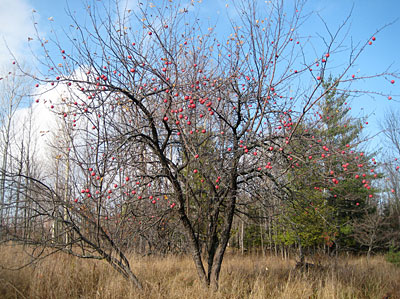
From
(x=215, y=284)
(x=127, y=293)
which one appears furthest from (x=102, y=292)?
(x=215, y=284)

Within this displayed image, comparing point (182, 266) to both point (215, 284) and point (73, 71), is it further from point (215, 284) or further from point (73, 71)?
point (73, 71)

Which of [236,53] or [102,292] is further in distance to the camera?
[236,53]

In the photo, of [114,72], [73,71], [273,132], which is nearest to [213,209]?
[273,132]

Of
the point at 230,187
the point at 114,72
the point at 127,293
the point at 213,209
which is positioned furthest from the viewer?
the point at 213,209

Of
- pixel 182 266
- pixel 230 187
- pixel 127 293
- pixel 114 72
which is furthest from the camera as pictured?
pixel 182 266

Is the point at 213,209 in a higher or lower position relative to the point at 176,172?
lower

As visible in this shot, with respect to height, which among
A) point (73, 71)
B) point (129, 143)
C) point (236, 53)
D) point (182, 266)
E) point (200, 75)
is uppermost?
point (236, 53)

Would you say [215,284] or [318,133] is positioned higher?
[318,133]

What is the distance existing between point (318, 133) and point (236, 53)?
6.02ft

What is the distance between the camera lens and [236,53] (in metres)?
4.77

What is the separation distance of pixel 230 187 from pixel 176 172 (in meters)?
0.81

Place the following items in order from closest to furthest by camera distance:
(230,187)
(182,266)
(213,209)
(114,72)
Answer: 1. (114,72)
2. (230,187)
3. (213,209)
4. (182,266)

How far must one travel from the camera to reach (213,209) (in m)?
4.64

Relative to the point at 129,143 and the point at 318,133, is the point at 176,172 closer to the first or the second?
the point at 129,143
